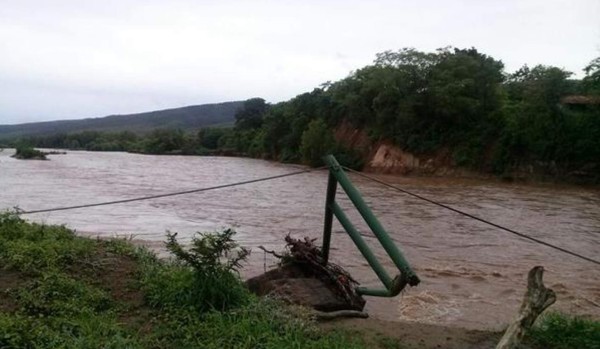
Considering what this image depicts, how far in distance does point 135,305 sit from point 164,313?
36 cm

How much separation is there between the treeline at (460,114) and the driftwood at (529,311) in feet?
106

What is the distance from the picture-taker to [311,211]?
18312mm

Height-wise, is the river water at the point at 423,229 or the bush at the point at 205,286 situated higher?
the bush at the point at 205,286

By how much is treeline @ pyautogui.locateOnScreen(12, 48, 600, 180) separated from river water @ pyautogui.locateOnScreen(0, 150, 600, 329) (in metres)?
7.05

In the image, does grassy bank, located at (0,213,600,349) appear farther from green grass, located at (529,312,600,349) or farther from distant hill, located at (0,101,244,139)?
distant hill, located at (0,101,244,139)

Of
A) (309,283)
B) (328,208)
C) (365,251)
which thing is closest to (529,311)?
(365,251)

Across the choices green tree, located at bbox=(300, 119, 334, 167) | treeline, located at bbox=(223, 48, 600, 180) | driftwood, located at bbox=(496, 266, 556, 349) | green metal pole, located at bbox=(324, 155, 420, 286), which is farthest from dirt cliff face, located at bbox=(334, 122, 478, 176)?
driftwood, located at bbox=(496, 266, 556, 349)

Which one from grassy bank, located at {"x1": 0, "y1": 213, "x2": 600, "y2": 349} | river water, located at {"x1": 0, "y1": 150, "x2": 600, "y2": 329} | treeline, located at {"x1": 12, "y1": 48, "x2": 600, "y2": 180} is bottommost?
river water, located at {"x1": 0, "y1": 150, "x2": 600, "y2": 329}

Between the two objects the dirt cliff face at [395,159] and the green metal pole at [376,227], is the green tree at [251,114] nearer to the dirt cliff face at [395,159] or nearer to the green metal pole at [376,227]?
the dirt cliff face at [395,159]

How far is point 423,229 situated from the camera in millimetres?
14812

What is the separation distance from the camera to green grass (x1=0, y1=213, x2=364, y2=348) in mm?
3844

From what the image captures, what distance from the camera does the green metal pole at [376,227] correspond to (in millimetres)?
4828

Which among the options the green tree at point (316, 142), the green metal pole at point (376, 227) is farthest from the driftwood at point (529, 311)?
the green tree at point (316, 142)

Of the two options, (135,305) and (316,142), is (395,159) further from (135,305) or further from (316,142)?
(135,305)
